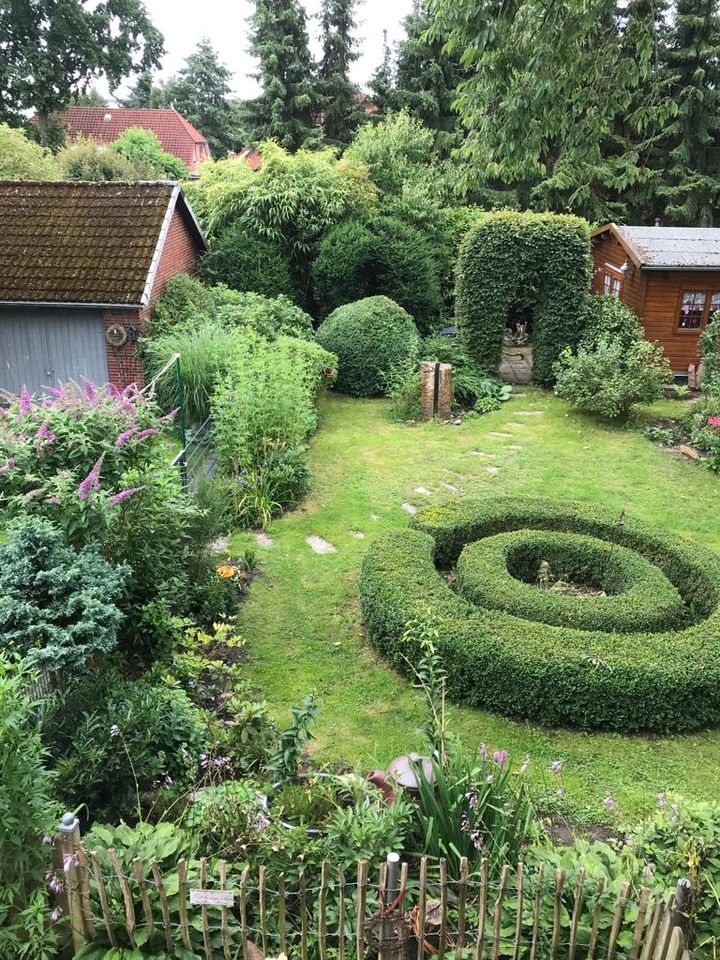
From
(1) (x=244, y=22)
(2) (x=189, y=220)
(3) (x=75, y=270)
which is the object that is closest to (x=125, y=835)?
(3) (x=75, y=270)

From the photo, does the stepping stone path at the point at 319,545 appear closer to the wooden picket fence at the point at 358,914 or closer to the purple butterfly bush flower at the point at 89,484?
the purple butterfly bush flower at the point at 89,484

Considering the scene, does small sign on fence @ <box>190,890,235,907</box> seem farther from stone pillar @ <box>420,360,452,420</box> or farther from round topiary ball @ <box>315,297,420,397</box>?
round topiary ball @ <box>315,297,420,397</box>

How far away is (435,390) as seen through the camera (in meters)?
13.4

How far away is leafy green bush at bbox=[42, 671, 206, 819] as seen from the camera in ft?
12.4

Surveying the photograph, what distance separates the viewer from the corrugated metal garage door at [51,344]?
12.6 metres

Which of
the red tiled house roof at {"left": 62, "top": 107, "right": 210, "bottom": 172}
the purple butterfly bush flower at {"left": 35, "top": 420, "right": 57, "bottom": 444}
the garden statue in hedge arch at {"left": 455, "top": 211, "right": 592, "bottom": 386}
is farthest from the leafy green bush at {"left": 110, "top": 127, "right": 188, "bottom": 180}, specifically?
the purple butterfly bush flower at {"left": 35, "top": 420, "right": 57, "bottom": 444}

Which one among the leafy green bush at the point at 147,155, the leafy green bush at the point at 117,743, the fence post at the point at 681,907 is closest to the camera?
the fence post at the point at 681,907

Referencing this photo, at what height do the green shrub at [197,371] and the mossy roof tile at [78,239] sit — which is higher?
the mossy roof tile at [78,239]

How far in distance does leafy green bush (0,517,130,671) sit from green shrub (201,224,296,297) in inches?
508

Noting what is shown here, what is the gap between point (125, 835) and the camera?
329 centimetres

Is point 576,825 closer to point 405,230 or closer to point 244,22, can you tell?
point 405,230

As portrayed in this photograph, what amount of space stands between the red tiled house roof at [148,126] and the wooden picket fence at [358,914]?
37.4m

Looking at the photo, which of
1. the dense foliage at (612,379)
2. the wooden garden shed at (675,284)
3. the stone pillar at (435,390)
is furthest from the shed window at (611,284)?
the stone pillar at (435,390)

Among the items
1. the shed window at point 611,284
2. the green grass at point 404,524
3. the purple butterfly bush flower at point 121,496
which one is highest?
the shed window at point 611,284
